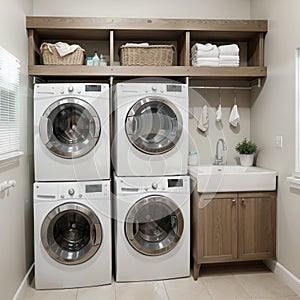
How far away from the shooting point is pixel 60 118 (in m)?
3.34

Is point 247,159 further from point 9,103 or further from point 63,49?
point 9,103

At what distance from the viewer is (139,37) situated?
12.6 feet

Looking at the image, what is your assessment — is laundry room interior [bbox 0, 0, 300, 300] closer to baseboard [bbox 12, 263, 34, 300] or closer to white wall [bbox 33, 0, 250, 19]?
baseboard [bbox 12, 263, 34, 300]

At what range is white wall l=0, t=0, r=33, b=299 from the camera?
262cm

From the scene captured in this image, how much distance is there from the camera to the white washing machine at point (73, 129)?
327 centimetres

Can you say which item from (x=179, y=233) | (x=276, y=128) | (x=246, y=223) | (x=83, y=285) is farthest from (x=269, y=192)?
(x=83, y=285)

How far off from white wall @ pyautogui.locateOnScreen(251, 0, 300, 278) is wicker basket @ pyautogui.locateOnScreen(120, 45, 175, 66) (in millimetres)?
1012

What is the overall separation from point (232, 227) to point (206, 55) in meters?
1.67

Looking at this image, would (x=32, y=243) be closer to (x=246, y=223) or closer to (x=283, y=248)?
(x=246, y=223)

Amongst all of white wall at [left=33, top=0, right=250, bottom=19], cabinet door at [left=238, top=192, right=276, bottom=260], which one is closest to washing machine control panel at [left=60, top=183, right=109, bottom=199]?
cabinet door at [left=238, top=192, right=276, bottom=260]

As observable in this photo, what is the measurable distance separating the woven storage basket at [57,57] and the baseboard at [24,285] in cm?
196

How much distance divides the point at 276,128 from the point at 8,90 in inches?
93.4

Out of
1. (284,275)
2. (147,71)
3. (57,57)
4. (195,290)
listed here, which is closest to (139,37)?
(147,71)

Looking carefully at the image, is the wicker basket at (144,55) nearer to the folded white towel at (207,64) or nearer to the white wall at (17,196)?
the folded white towel at (207,64)
